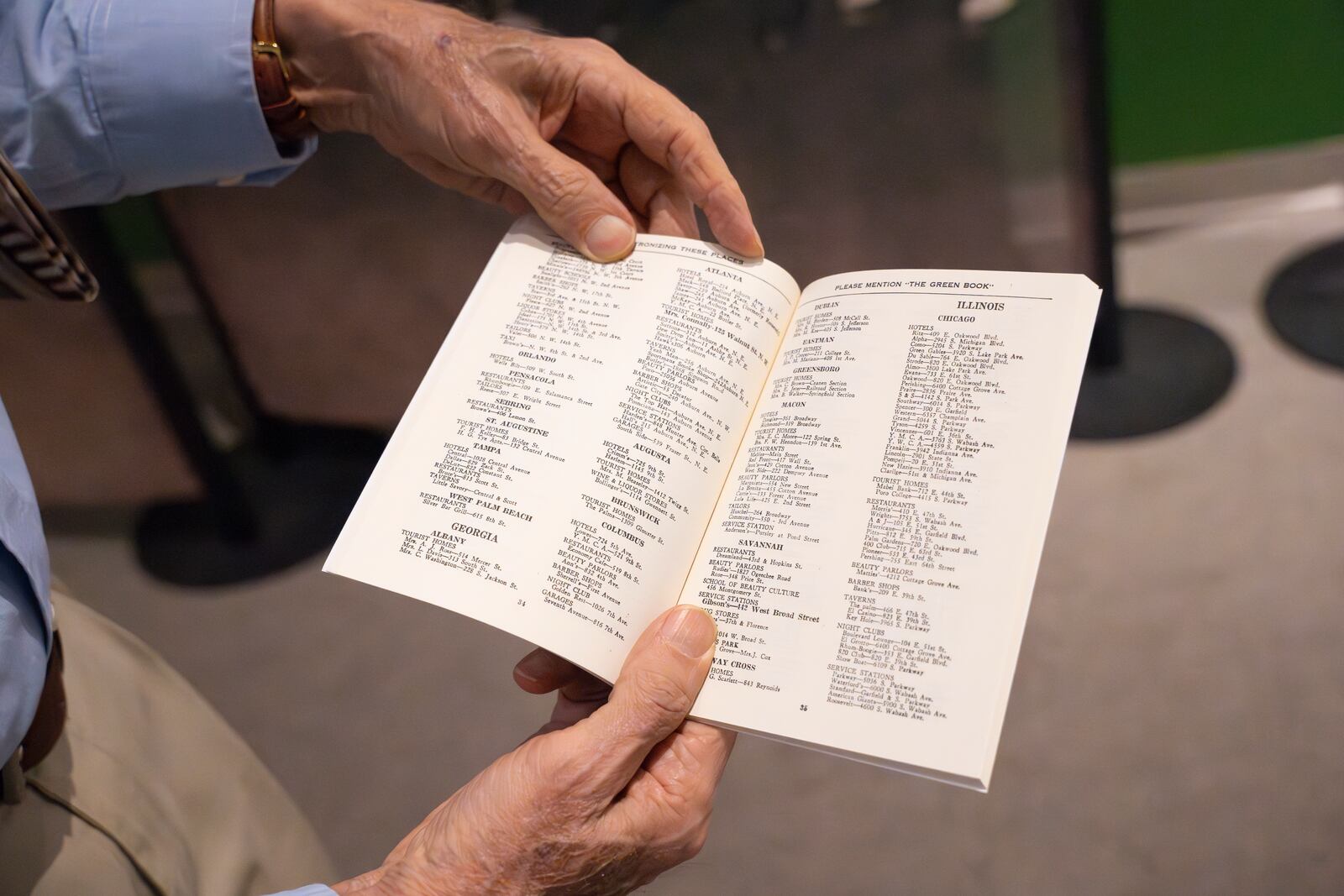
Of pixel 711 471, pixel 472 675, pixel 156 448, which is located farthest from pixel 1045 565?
pixel 156 448

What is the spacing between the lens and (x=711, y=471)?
1.96 ft

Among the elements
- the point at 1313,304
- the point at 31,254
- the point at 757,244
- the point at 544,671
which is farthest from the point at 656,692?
the point at 1313,304

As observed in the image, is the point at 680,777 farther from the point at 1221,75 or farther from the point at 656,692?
the point at 1221,75

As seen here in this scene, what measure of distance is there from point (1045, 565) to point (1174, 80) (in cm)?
96

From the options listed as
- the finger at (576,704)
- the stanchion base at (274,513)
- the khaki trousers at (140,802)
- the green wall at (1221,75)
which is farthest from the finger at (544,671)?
the green wall at (1221,75)

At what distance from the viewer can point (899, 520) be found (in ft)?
1.77

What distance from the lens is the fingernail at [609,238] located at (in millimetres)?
656

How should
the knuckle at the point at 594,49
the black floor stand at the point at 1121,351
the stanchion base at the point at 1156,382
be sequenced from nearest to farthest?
the knuckle at the point at 594,49
the black floor stand at the point at 1121,351
the stanchion base at the point at 1156,382

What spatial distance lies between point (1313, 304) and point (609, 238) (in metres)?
1.32

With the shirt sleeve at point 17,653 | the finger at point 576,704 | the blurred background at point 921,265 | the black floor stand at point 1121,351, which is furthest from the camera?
the black floor stand at point 1121,351

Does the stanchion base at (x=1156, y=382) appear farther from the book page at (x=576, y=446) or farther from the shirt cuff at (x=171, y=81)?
the shirt cuff at (x=171, y=81)

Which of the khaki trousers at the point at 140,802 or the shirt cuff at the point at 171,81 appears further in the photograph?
the shirt cuff at the point at 171,81

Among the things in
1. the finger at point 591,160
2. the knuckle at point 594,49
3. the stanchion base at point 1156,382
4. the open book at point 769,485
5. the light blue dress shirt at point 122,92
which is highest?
the stanchion base at point 1156,382

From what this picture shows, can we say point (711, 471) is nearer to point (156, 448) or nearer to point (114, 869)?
point (114, 869)
